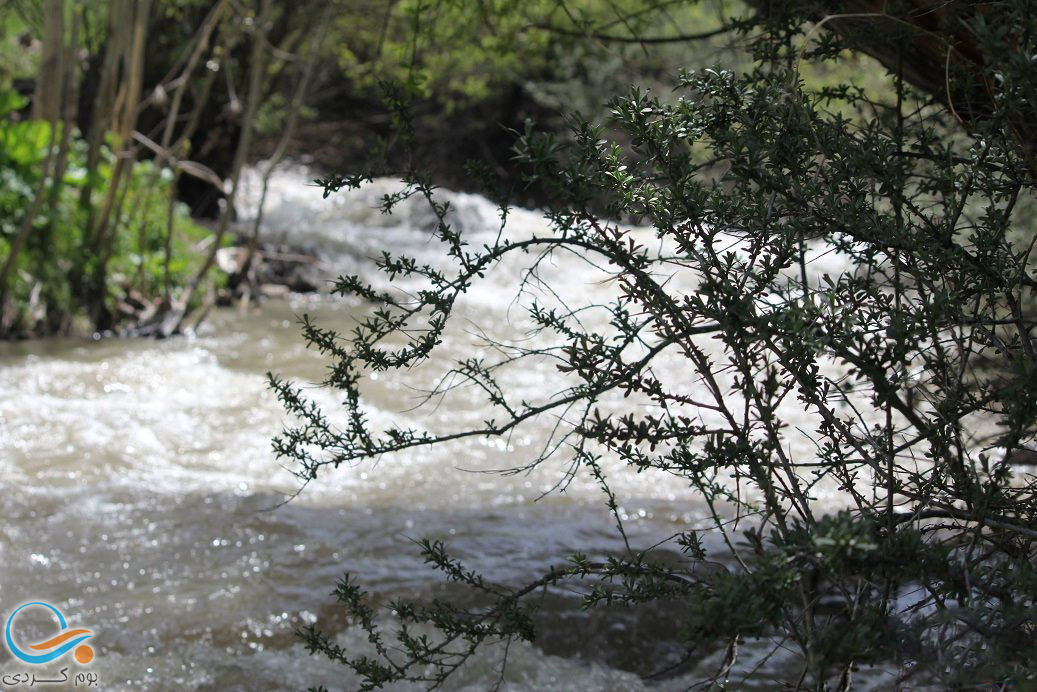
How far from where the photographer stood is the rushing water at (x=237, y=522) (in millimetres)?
3363

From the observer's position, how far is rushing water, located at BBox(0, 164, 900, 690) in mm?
3363

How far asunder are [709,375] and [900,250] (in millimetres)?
406

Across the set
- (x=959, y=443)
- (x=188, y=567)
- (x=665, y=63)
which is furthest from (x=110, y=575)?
(x=665, y=63)

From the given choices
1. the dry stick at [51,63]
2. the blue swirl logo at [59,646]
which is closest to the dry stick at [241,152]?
the dry stick at [51,63]

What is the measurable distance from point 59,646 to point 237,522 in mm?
1165

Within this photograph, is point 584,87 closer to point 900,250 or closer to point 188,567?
point 188,567

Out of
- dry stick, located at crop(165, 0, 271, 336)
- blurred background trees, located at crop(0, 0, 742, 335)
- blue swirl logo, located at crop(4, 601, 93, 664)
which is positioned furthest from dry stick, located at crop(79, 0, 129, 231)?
blue swirl logo, located at crop(4, 601, 93, 664)

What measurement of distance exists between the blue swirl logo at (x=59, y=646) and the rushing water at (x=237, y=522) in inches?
1.5

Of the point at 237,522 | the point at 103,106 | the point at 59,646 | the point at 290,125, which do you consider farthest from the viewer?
the point at 290,125

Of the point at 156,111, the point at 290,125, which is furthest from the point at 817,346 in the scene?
the point at 156,111

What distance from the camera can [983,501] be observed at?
1612 mm

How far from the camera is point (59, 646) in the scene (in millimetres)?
3311

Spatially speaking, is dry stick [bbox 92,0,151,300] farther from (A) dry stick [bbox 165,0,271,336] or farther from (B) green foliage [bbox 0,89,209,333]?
(A) dry stick [bbox 165,0,271,336]

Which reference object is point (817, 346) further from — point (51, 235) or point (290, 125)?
point (51, 235)
